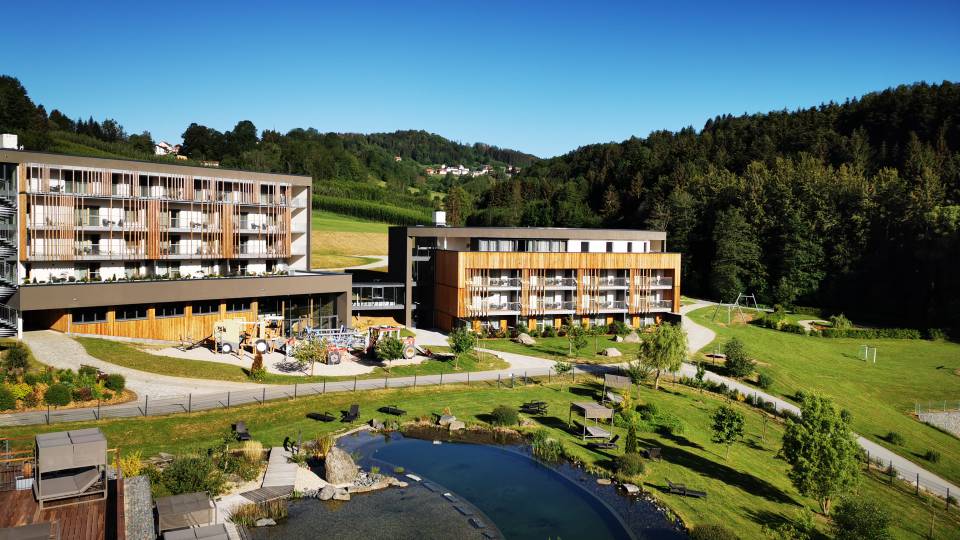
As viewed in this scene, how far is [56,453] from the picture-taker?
18562 millimetres

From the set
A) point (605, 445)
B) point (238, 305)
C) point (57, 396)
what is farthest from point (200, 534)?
point (238, 305)

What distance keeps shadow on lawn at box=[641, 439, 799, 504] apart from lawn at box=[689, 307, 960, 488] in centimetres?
1494

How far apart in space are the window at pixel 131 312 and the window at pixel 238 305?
6.02m

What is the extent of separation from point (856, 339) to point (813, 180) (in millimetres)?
30251

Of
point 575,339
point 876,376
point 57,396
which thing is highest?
point 57,396

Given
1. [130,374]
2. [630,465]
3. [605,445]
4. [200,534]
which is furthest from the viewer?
[130,374]

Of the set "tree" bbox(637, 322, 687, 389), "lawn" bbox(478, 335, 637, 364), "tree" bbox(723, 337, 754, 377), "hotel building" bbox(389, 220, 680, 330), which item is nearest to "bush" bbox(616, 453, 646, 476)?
"tree" bbox(637, 322, 687, 389)

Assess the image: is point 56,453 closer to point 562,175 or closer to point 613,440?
point 613,440

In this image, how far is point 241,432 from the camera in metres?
29.0

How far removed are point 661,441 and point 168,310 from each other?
112ft

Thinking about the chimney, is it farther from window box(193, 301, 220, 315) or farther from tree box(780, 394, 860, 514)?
tree box(780, 394, 860, 514)

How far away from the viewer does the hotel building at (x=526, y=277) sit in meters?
58.2

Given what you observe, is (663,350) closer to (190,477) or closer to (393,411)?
(393,411)

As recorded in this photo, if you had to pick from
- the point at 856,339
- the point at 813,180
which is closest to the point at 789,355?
the point at 856,339
